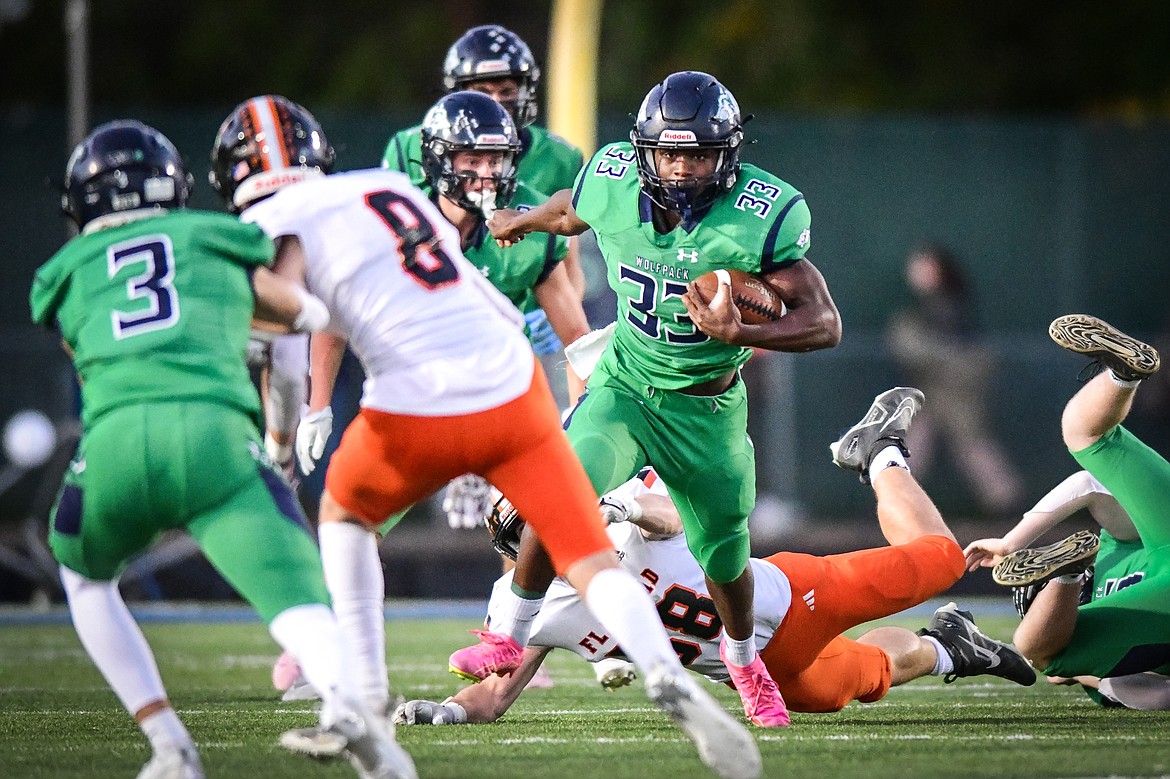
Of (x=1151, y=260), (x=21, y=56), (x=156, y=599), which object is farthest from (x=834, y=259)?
(x=21, y=56)

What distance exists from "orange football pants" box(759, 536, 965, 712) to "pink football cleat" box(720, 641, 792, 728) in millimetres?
95

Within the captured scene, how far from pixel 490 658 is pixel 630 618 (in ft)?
4.41

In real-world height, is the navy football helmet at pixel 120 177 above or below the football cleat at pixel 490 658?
above

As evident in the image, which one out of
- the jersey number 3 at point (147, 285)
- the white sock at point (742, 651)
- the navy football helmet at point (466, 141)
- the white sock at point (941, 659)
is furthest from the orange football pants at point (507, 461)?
the white sock at point (941, 659)

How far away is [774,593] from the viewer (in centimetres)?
520

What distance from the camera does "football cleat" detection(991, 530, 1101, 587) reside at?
5016 mm

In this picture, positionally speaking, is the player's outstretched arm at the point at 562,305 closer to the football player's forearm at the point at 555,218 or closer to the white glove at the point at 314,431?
the football player's forearm at the point at 555,218

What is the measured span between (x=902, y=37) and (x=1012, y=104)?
1.40 m

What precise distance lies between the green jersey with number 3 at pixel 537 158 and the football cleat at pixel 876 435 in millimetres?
1406

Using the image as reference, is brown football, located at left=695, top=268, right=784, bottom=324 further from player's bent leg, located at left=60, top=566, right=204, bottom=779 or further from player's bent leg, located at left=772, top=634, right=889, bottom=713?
player's bent leg, located at left=60, top=566, right=204, bottom=779

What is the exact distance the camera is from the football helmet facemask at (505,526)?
5.22 m

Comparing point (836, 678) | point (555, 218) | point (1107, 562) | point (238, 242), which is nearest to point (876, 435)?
point (1107, 562)

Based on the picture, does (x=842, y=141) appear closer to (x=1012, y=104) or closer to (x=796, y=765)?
(x=1012, y=104)

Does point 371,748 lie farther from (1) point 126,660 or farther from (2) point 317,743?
(1) point 126,660
